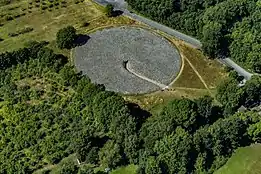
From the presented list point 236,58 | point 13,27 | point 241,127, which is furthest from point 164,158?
point 13,27

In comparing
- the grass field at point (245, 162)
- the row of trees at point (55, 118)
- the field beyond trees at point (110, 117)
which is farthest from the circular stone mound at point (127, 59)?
the grass field at point (245, 162)

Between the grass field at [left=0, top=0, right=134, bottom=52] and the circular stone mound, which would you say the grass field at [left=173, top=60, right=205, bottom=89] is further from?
the grass field at [left=0, top=0, right=134, bottom=52]

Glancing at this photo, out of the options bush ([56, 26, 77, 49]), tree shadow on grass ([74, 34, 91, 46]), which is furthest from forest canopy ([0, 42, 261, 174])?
tree shadow on grass ([74, 34, 91, 46])

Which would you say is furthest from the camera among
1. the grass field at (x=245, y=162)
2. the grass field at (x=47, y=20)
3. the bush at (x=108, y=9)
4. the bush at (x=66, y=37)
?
the bush at (x=108, y=9)

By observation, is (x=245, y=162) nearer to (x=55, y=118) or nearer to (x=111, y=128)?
(x=111, y=128)

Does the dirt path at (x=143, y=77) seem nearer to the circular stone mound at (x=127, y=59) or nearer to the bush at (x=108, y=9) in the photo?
the circular stone mound at (x=127, y=59)

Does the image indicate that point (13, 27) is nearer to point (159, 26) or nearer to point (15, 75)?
point (15, 75)

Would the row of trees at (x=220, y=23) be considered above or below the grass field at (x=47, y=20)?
above
